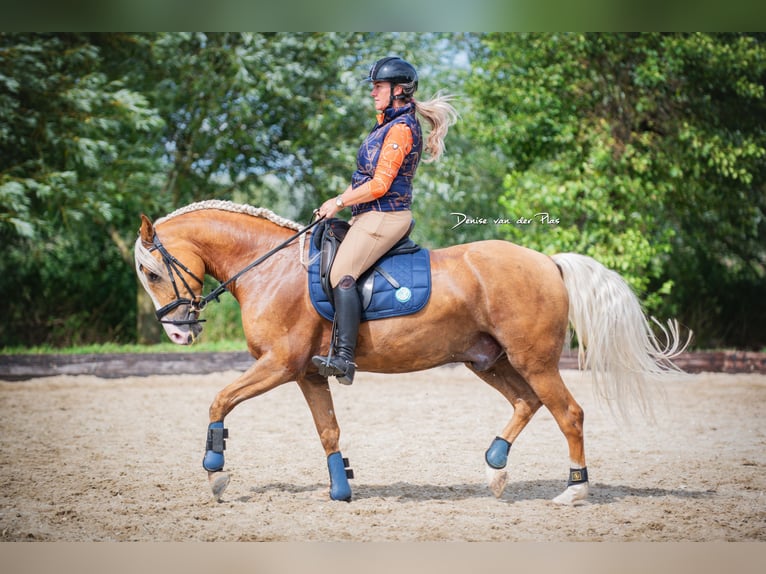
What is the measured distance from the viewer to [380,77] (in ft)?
11.8

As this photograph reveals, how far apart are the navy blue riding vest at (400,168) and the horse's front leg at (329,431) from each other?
84cm

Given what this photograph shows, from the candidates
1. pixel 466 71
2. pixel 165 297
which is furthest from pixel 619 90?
pixel 165 297

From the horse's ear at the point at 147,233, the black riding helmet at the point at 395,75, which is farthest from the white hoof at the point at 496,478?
the horse's ear at the point at 147,233

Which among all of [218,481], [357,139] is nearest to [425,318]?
[218,481]

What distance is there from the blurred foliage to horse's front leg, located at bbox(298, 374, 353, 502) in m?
4.12

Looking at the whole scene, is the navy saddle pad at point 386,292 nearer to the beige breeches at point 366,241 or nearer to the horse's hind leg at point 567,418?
the beige breeches at point 366,241

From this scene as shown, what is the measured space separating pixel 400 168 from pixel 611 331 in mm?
1233

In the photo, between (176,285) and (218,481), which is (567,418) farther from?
(176,285)

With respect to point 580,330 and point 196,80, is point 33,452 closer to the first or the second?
A: point 580,330

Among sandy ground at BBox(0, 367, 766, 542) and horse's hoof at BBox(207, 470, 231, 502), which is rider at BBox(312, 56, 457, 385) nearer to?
horse's hoof at BBox(207, 470, 231, 502)

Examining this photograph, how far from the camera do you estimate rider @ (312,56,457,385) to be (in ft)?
11.4

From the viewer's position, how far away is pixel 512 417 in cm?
383

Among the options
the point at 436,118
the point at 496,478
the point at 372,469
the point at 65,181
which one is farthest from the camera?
the point at 65,181

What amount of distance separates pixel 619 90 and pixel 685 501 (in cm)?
517
